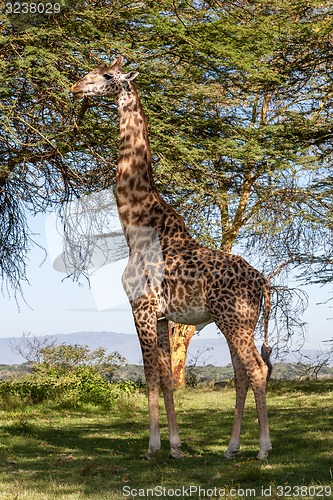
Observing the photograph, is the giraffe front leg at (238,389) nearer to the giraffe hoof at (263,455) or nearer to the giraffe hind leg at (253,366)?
the giraffe hind leg at (253,366)

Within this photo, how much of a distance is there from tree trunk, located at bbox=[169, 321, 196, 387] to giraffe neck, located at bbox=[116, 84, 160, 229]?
11684 mm

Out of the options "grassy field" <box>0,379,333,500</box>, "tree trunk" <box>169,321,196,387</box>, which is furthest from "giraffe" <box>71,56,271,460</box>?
"tree trunk" <box>169,321,196,387</box>

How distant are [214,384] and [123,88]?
1409 cm

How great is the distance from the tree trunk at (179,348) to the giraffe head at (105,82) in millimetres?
11913

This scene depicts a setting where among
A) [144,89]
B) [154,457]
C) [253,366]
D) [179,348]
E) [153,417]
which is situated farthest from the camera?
[179,348]

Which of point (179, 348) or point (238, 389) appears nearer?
point (238, 389)

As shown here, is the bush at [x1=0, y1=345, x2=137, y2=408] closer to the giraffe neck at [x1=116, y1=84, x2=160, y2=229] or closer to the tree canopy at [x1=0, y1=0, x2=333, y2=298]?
the tree canopy at [x1=0, y1=0, x2=333, y2=298]

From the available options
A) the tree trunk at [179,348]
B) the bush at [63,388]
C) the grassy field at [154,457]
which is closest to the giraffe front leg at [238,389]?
the grassy field at [154,457]

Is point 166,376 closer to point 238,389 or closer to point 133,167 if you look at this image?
point 238,389

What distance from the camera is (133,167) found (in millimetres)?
8898

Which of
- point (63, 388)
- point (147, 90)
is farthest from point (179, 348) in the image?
point (147, 90)

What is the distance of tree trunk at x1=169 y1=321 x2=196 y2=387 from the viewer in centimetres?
2025

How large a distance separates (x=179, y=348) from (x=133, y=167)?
39.9 feet

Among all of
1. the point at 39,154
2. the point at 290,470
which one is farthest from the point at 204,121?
the point at 290,470
